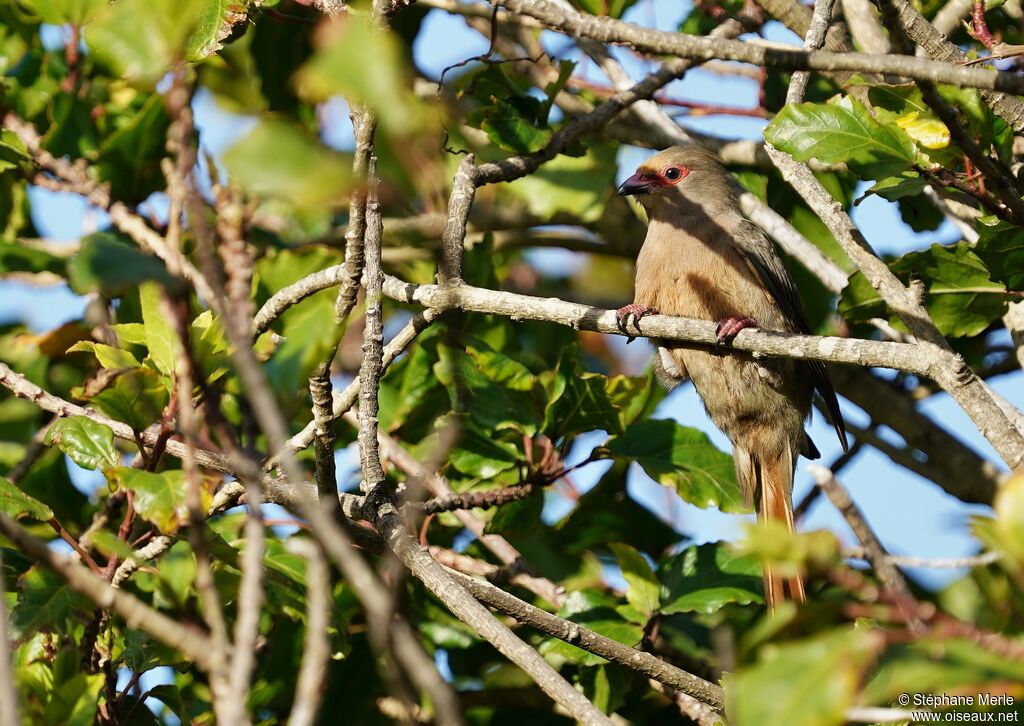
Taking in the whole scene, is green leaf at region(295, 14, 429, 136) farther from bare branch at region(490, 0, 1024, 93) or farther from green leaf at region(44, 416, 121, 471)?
green leaf at region(44, 416, 121, 471)

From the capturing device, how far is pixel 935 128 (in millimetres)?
3406

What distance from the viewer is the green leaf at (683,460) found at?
166 inches

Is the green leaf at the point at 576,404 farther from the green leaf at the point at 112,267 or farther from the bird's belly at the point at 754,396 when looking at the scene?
the green leaf at the point at 112,267

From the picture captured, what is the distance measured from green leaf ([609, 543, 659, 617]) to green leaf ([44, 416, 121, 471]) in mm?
1832

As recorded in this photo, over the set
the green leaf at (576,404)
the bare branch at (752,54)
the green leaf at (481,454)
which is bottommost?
the green leaf at (481,454)

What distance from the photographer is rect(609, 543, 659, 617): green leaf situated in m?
4.03

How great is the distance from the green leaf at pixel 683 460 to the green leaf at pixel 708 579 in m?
0.19

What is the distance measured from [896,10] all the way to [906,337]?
59.8 inches

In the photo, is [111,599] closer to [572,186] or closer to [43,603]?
[43,603]

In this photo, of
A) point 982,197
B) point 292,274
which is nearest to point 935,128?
point 982,197

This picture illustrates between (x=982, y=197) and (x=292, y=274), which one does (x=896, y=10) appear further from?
(x=292, y=274)

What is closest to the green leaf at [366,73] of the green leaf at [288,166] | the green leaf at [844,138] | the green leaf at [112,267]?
the green leaf at [288,166]

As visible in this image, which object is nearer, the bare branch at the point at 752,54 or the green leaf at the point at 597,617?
the bare branch at the point at 752,54

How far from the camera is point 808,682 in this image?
1.60 metres
